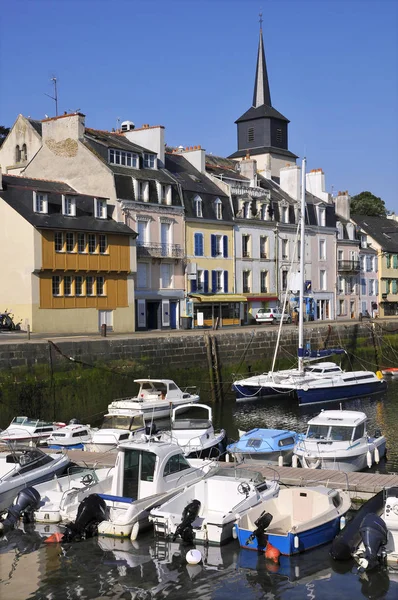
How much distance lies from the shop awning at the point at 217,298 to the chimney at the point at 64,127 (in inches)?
512

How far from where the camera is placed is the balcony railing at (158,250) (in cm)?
4981

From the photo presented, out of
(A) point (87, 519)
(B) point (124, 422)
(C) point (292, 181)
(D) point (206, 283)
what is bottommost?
(A) point (87, 519)

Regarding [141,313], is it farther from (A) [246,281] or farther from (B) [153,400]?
(B) [153,400]

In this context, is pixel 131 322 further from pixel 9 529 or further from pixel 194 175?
pixel 9 529

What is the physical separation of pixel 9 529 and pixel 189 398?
17698 millimetres

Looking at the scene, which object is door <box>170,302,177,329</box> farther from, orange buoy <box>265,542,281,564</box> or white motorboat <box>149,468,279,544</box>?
orange buoy <box>265,542,281,564</box>

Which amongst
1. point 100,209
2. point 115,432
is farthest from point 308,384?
point 100,209

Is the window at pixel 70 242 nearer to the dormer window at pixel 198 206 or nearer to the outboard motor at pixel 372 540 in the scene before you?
the dormer window at pixel 198 206

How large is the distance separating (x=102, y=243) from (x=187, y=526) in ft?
98.3

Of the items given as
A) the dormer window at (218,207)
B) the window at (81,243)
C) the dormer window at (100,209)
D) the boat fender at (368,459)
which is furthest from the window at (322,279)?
the boat fender at (368,459)

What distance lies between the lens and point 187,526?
56.7 ft

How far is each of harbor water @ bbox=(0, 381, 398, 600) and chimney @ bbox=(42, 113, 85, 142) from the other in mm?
35182

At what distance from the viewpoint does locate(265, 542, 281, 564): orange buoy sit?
53.7 feet

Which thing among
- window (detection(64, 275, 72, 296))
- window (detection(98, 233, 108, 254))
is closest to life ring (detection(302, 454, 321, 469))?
window (detection(64, 275, 72, 296))
